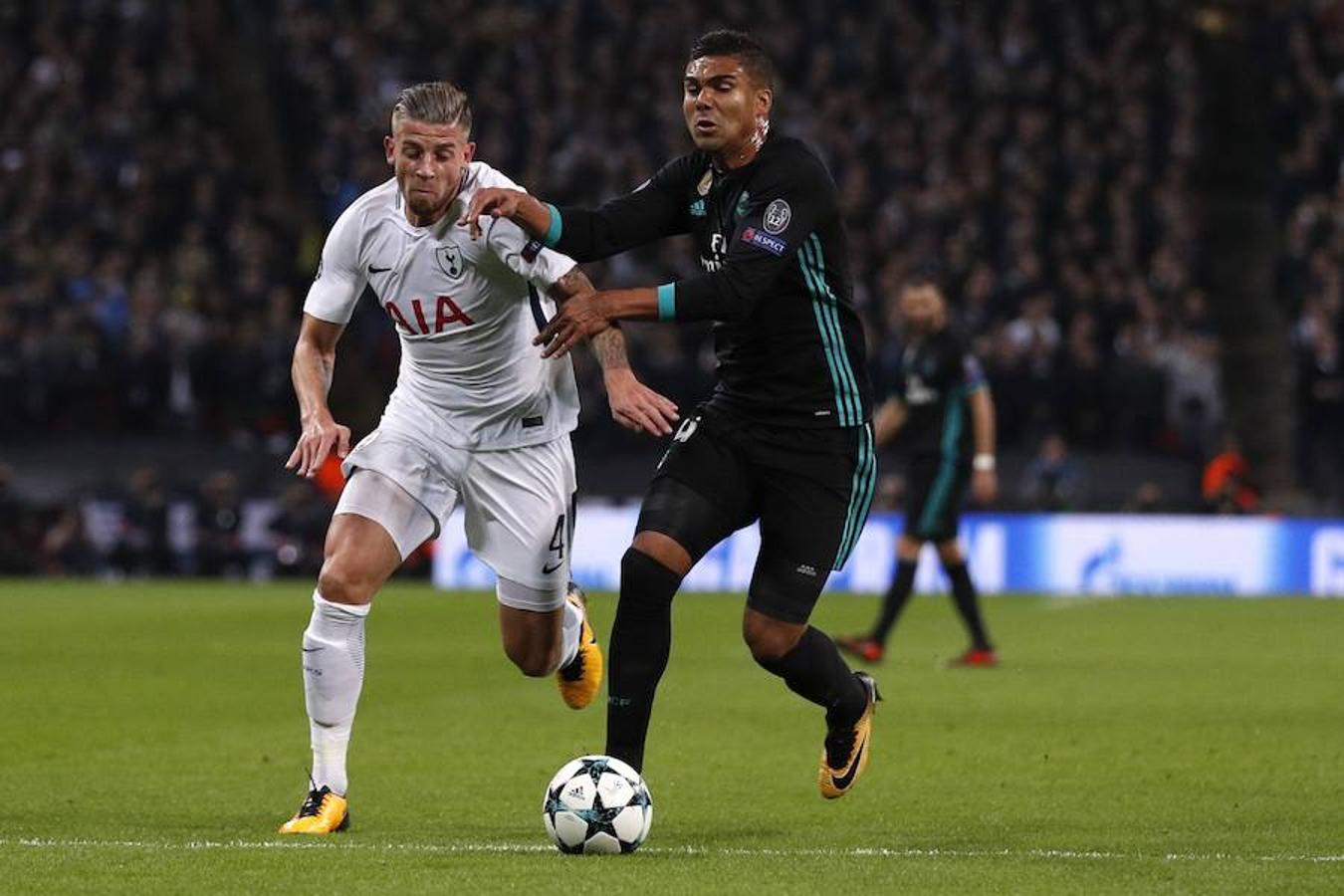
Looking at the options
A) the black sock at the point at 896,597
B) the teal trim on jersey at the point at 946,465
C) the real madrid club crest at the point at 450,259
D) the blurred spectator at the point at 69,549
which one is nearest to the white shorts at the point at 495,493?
the real madrid club crest at the point at 450,259

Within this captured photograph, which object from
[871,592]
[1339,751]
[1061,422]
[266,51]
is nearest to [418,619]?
[871,592]

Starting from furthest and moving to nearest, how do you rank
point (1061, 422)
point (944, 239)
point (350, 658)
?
point (944, 239), point (1061, 422), point (350, 658)

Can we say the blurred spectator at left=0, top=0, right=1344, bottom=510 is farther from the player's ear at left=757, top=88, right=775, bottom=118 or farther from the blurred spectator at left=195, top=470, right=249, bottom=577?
the player's ear at left=757, top=88, right=775, bottom=118

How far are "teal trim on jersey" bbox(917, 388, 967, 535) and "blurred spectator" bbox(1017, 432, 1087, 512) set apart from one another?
9153 millimetres

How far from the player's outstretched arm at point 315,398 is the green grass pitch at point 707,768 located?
1225 mm

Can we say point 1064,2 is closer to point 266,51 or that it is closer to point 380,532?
point 266,51

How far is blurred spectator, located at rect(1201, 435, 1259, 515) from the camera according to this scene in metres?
23.7

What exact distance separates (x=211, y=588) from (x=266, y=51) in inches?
419

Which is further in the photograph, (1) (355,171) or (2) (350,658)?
(1) (355,171)

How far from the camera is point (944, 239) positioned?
26.7m

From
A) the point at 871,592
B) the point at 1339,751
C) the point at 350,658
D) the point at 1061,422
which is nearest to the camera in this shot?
the point at 350,658

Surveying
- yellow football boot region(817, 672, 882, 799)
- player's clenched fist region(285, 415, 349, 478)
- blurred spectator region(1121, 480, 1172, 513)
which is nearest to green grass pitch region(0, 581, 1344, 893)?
yellow football boot region(817, 672, 882, 799)

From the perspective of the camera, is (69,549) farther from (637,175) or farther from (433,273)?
(433,273)

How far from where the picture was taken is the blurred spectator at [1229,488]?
933 inches
